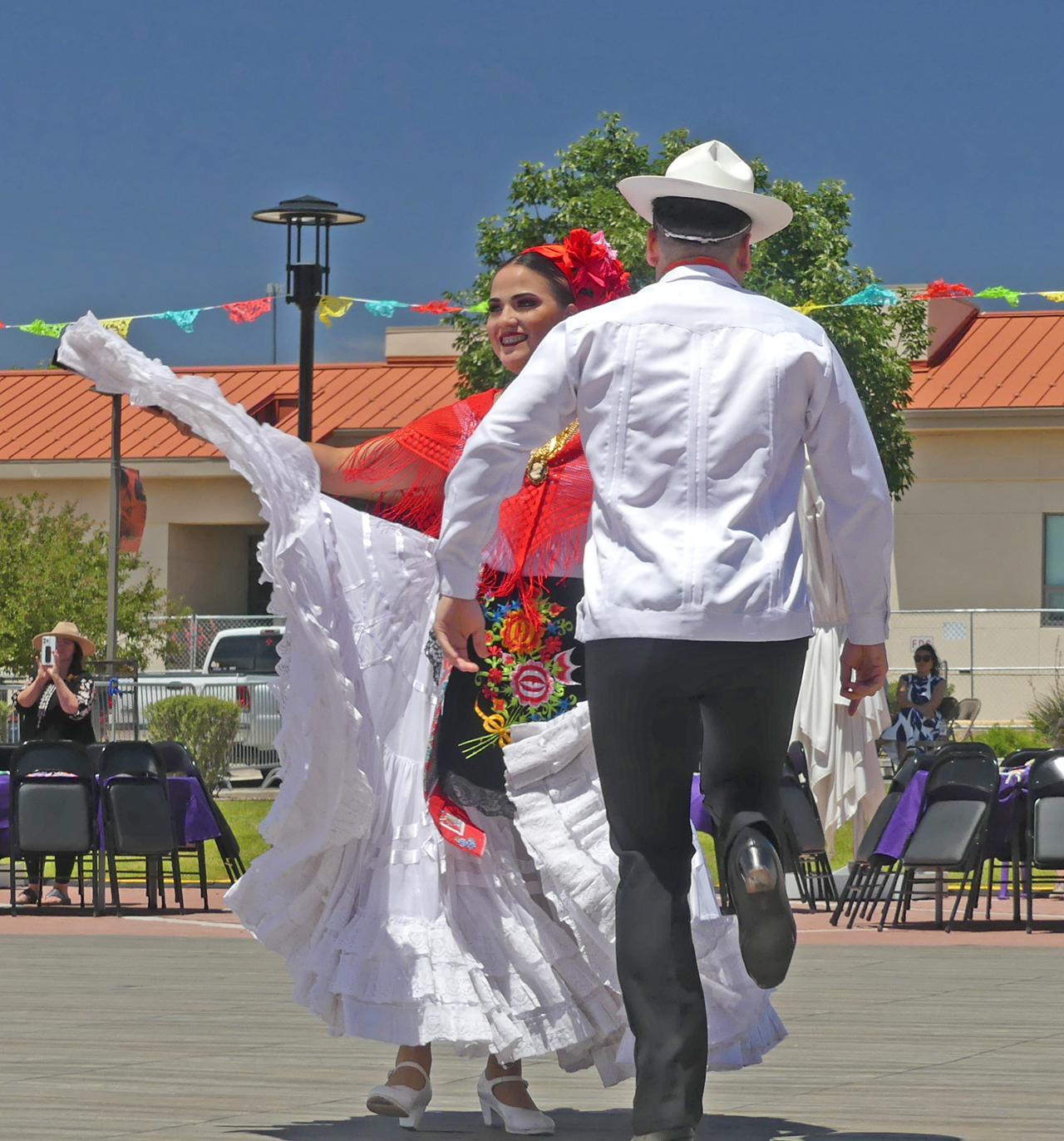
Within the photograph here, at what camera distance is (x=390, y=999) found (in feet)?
14.0

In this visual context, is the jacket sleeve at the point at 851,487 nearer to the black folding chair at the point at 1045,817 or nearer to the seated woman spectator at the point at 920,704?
the black folding chair at the point at 1045,817

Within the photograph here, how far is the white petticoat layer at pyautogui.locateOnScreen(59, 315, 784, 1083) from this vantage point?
427cm

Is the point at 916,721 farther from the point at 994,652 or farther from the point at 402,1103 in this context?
the point at 994,652

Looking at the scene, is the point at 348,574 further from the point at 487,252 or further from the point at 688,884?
the point at 487,252

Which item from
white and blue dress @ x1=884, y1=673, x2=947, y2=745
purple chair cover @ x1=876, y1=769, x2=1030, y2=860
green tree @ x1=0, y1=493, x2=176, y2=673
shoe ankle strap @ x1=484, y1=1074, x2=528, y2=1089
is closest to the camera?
shoe ankle strap @ x1=484, y1=1074, x2=528, y2=1089

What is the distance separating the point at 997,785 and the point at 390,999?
6.33 meters

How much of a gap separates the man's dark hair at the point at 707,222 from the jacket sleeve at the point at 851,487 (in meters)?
0.29

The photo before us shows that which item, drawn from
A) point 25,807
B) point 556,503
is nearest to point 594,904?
point 556,503

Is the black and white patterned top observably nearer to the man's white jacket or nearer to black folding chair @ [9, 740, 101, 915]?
black folding chair @ [9, 740, 101, 915]

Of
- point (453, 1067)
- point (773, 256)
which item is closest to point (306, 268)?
point (453, 1067)

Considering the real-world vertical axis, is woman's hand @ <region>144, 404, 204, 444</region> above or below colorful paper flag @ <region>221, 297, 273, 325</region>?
below

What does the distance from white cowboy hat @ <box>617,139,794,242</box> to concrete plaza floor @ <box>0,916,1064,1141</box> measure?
182cm

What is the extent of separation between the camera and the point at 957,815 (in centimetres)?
1008

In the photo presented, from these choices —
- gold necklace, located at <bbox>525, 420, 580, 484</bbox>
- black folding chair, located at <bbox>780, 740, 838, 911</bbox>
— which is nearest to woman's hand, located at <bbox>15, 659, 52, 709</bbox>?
black folding chair, located at <bbox>780, 740, 838, 911</bbox>
